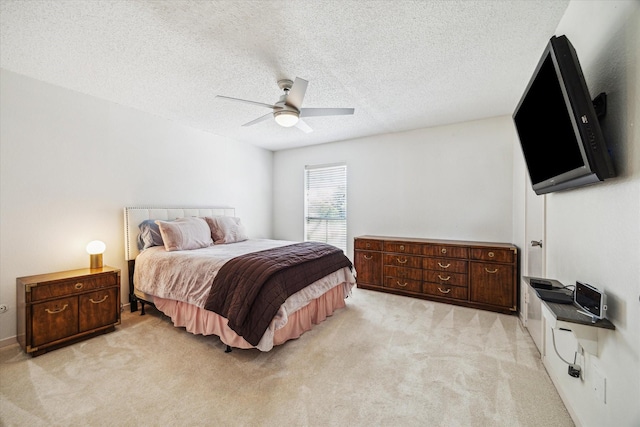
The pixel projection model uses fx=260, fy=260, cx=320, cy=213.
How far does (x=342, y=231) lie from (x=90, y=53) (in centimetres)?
400

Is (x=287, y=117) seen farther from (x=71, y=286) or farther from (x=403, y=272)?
(x=403, y=272)

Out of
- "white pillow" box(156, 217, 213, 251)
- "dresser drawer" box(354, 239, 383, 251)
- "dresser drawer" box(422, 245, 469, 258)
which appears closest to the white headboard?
"white pillow" box(156, 217, 213, 251)

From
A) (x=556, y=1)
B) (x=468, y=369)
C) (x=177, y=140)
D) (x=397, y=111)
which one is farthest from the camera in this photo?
(x=177, y=140)

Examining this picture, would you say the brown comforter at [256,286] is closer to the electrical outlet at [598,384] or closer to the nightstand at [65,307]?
the nightstand at [65,307]

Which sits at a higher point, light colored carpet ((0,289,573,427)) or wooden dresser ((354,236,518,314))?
wooden dresser ((354,236,518,314))

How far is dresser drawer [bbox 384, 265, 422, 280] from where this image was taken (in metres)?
3.70

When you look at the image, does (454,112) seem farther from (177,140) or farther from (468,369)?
(177,140)

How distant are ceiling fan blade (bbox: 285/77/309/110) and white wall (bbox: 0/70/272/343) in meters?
2.37

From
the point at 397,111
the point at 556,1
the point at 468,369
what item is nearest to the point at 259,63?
the point at 397,111

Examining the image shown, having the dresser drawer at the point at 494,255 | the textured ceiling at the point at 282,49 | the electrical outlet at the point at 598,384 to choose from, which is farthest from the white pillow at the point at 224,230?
the electrical outlet at the point at 598,384

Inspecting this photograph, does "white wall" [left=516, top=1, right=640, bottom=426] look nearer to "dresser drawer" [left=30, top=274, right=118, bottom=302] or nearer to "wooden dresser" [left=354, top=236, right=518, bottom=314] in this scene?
"wooden dresser" [left=354, top=236, right=518, bottom=314]

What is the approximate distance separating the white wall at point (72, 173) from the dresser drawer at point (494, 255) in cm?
412

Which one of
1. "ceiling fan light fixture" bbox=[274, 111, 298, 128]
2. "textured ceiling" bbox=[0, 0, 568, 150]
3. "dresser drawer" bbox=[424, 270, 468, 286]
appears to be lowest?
"dresser drawer" bbox=[424, 270, 468, 286]

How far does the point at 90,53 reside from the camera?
2.18 m
